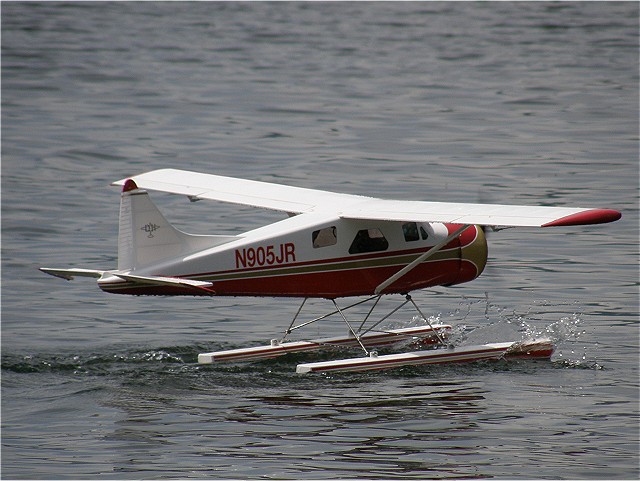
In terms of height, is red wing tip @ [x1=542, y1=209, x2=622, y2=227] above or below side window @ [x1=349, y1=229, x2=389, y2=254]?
above

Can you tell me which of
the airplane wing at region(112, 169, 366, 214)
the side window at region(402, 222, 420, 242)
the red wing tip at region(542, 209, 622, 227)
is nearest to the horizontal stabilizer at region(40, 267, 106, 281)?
the airplane wing at region(112, 169, 366, 214)

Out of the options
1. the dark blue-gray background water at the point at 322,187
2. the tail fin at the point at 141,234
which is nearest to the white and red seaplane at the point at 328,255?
the tail fin at the point at 141,234

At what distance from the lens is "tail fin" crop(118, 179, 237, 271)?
15156 mm

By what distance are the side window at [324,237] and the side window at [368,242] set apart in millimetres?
277

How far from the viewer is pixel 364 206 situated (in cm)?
1638

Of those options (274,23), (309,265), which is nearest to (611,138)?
(309,265)

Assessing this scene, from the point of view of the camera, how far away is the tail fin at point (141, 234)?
597 inches

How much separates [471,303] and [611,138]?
63.2 feet

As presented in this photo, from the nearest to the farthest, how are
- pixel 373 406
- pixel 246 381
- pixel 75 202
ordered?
1. pixel 373 406
2. pixel 246 381
3. pixel 75 202

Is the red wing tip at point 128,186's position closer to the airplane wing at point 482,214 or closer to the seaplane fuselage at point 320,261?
the seaplane fuselage at point 320,261

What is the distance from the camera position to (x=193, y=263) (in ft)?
50.2

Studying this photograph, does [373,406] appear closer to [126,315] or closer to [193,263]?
[193,263]

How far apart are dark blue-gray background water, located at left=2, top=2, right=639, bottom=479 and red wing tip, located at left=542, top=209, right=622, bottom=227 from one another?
2388 millimetres

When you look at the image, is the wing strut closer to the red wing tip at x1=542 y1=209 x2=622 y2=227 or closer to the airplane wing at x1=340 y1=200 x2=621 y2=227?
the airplane wing at x1=340 y1=200 x2=621 y2=227
